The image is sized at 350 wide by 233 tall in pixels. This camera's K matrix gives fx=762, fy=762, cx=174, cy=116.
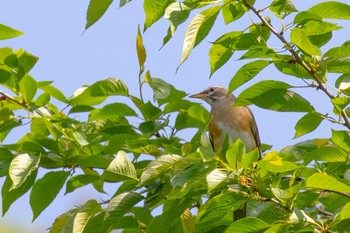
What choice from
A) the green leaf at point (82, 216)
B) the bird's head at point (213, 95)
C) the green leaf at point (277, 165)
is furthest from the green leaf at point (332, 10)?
the bird's head at point (213, 95)

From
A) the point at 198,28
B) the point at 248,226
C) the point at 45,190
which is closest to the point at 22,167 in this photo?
the point at 45,190

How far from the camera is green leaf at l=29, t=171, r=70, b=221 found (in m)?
4.22

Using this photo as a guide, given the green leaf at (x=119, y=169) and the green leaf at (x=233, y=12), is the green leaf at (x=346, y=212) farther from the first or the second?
the green leaf at (x=233, y=12)

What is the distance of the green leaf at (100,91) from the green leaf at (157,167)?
986mm

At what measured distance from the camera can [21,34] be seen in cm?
395

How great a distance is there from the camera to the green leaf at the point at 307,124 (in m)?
4.11

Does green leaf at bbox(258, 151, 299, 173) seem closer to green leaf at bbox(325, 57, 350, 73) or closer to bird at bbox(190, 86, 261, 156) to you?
green leaf at bbox(325, 57, 350, 73)

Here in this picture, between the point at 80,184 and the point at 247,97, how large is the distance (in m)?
1.13

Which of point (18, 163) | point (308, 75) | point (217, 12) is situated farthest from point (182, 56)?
point (18, 163)

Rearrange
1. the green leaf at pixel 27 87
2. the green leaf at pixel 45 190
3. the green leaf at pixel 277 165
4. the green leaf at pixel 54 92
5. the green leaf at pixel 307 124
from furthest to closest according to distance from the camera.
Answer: the green leaf at pixel 54 92 → the green leaf at pixel 27 87 → the green leaf at pixel 45 190 → the green leaf at pixel 307 124 → the green leaf at pixel 277 165

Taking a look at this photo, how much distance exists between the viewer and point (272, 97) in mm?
4027

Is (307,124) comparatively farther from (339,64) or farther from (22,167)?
(22,167)

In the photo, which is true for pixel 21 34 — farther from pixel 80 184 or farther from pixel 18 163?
pixel 80 184

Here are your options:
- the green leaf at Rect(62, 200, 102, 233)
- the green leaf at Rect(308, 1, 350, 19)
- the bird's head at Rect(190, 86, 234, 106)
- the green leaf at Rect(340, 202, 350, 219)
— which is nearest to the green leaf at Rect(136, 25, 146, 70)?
the green leaf at Rect(62, 200, 102, 233)
